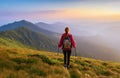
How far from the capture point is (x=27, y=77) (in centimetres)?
1253

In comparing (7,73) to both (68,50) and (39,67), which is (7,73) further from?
(68,50)

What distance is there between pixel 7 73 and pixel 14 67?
7.00ft

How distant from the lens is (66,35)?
61.5ft

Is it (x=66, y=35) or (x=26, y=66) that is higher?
(x=66, y=35)

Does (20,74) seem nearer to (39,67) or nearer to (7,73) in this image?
(7,73)

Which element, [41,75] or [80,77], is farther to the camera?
[80,77]

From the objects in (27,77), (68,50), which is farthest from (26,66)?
(68,50)

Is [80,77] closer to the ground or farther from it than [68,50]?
closer to the ground

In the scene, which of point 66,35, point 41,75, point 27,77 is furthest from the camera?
point 66,35

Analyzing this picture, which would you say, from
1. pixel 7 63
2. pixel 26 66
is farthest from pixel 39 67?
pixel 7 63

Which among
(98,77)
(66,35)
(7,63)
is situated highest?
(66,35)

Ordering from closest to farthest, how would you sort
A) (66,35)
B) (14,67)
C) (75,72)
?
(14,67) → (75,72) → (66,35)

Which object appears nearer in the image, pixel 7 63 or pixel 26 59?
pixel 7 63

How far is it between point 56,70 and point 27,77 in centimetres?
302
